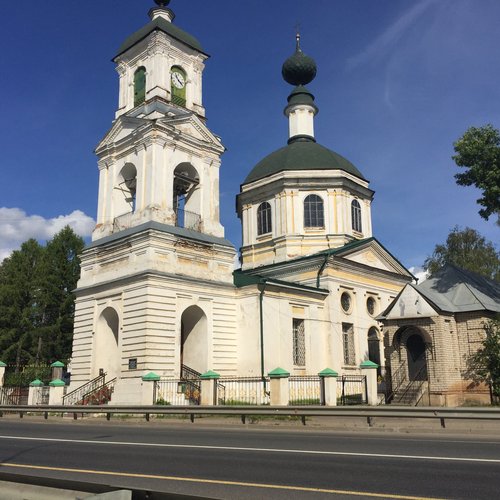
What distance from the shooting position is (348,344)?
28094 mm

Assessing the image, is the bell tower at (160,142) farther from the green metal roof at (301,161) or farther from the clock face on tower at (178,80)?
the green metal roof at (301,161)

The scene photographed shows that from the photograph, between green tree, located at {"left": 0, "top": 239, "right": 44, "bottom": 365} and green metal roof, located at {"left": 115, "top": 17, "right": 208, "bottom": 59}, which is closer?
green metal roof, located at {"left": 115, "top": 17, "right": 208, "bottom": 59}

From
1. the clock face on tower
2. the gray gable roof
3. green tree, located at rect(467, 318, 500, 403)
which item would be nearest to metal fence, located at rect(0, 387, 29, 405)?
the clock face on tower

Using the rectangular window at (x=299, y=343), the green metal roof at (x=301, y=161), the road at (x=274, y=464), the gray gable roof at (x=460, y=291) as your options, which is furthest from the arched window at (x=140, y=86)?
the road at (x=274, y=464)

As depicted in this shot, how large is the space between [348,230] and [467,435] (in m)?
19.3

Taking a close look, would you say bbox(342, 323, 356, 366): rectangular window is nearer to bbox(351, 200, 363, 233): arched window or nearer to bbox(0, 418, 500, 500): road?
bbox(351, 200, 363, 233): arched window

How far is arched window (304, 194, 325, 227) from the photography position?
31255 mm

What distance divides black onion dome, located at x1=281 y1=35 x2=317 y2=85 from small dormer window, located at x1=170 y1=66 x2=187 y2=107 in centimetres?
1210

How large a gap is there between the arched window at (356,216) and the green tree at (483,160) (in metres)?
11.7

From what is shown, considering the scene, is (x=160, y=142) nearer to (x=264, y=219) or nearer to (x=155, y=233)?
(x=155, y=233)

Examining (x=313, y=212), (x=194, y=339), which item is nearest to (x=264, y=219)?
(x=313, y=212)

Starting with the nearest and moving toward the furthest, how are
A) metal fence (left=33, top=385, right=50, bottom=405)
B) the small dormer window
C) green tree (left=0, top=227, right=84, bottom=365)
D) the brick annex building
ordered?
the brick annex building < metal fence (left=33, top=385, right=50, bottom=405) < the small dormer window < green tree (left=0, top=227, right=84, bottom=365)

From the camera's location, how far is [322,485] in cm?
635

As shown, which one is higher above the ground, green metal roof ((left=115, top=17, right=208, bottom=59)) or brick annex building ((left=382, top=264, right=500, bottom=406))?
green metal roof ((left=115, top=17, right=208, bottom=59))
